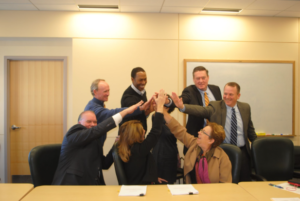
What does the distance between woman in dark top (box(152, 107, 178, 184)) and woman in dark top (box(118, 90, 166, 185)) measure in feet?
1.25

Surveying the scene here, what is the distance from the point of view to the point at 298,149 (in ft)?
10.7

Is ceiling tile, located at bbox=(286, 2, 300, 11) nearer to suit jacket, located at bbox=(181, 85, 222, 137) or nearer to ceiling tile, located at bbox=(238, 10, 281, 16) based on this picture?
ceiling tile, located at bbox=(238, 10, 281, 16)

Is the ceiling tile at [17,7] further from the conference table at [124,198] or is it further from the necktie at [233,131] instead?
→ the necktie at [233,131]

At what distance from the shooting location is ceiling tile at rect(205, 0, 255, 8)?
3633mm

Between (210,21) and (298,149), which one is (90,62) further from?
(298,149)

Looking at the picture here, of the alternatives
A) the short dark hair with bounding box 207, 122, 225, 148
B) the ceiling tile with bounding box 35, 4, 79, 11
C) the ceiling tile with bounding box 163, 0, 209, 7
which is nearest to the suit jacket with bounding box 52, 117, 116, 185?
the short dark hair with bounding box 207, 122, 225, 148

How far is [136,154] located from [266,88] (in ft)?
10.6

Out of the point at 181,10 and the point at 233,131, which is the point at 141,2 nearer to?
the point at 181,10

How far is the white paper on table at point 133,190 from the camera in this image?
1.68 metres

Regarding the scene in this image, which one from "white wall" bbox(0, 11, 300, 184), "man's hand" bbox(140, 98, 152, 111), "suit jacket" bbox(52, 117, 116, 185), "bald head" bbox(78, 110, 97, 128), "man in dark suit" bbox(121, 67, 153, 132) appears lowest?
"suit jacket" bbox(52, 117, 116, 185)

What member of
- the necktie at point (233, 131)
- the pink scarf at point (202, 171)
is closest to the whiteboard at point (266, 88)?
the necktie at point (233, 131)

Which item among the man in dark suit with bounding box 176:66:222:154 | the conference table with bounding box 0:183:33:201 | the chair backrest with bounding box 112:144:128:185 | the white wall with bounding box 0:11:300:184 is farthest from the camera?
the white wall with bounding box 0:11:300:184

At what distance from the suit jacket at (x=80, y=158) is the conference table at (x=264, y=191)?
1.32m

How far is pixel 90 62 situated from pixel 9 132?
6.69 feet
